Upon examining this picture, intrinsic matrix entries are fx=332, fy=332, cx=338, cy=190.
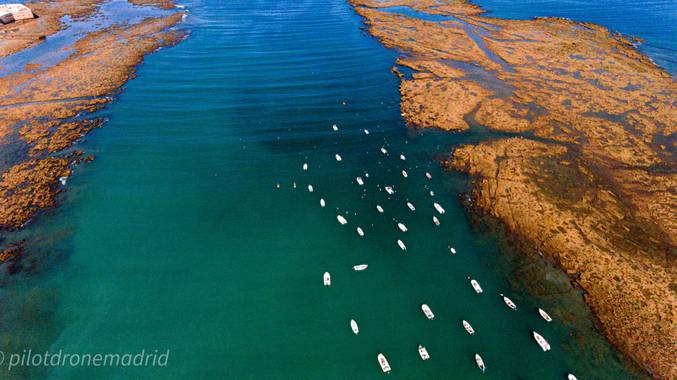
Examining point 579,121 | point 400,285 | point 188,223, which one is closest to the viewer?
point 400,285

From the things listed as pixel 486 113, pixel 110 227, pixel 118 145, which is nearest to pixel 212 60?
pixel 118 145

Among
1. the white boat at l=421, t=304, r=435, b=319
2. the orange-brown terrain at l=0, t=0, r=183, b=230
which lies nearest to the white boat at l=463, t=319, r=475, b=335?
the white boat at l=421, t=304, r=435, b=319

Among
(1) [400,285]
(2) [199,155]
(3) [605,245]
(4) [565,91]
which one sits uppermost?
A: (4) [565,91]

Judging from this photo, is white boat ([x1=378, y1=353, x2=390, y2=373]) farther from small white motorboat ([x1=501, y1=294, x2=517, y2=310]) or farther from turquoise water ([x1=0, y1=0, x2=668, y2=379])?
small white motorboat ([x1=501, y1=294, x2=517, y2=310])

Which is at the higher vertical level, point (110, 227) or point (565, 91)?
point (565, 91)

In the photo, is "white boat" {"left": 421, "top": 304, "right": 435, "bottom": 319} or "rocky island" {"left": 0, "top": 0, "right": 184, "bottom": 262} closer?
"white boat" {"left": 421, "top": 304, "right": 435, "bottom": 319}

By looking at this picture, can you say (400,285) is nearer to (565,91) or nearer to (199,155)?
(199,155)

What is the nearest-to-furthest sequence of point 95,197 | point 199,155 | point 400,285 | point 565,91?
point 400,285 < point 95,197 < point 199,155 < point 565,91
